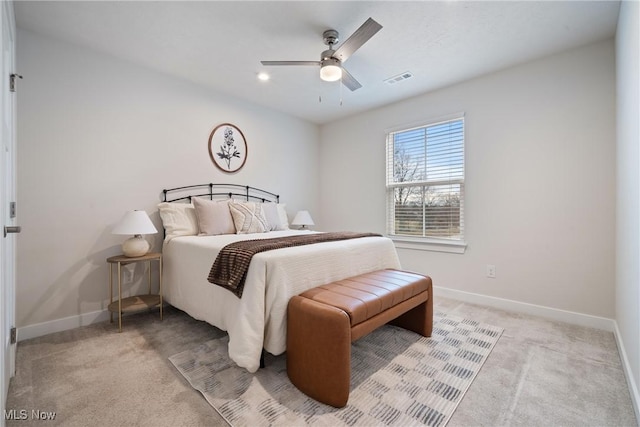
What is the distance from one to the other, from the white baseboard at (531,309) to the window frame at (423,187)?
0.51 m

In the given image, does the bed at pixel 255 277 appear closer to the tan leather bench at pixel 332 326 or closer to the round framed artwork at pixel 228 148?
the tan leather bench at pixel 332 326

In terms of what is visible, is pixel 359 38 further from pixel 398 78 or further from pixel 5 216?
pixel 5 216

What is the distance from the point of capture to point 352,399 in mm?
1560

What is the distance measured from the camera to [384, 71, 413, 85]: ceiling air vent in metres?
3.06

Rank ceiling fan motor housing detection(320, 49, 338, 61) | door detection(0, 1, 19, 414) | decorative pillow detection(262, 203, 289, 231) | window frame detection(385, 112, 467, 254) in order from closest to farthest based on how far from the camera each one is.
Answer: door detection(0, 1, 19, 414), ceiling fan motor housing detection(320, 49, 338, 61), window frame detection(385, 112, 467, 254), decorative pillow detection(262, 203, 289, 231)

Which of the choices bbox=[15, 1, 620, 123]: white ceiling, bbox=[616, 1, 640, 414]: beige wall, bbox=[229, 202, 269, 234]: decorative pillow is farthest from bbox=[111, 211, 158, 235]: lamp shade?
bbox=[616, 1, 640, 414]: beige wall

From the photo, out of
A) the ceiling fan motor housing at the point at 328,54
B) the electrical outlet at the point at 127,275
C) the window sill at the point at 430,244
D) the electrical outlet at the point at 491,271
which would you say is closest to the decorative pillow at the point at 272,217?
the electrical outlet at the point at 127,275

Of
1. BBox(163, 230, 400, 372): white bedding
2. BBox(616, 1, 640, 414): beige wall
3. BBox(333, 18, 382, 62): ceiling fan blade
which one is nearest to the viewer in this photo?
BBox(616, 1, 640, 414): beige wall

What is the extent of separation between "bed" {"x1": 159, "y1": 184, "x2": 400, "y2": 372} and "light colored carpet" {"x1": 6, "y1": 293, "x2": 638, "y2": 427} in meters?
0.33

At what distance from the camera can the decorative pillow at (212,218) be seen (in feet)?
9.67

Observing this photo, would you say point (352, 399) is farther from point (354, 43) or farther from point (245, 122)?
point (245, 122)

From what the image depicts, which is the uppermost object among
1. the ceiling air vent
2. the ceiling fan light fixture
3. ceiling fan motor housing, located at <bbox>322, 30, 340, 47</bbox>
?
the ceiling air vent

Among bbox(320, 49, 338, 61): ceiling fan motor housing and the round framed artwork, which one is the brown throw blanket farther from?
the round framed artwork
